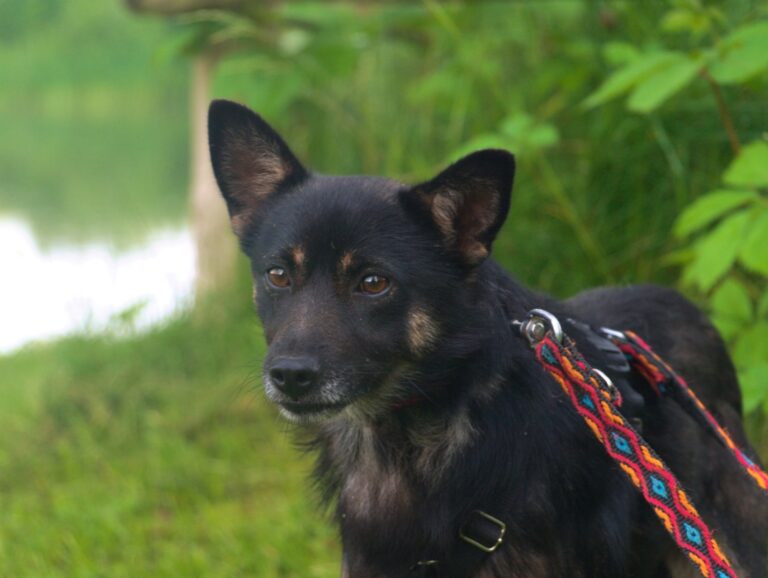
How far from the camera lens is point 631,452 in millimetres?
2547

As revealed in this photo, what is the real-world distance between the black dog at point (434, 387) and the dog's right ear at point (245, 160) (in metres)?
0.14

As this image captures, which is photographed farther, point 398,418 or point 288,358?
point 398,418

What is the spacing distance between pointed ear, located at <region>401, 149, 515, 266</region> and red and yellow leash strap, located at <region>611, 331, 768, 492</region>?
1.69 feet

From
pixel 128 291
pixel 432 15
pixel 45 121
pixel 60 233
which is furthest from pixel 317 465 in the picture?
pixel 45 121

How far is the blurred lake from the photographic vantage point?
25.6 feet

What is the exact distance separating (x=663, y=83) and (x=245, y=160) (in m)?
1.42

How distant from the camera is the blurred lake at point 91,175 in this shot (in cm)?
779

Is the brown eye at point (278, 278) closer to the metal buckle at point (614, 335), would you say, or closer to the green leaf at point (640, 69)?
the metal buckle at point (614, 335)

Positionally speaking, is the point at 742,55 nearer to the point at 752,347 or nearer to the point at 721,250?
the point at 721,250

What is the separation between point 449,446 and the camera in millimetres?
2754

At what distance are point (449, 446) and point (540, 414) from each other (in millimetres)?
245

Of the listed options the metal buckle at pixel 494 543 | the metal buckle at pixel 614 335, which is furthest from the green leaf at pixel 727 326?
the metal buckle at pixel 494 543

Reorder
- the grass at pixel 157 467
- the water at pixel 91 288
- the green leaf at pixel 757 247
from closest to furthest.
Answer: the green leaf at pixel 757 247 < the grass at pixel 157 467 < the water at pixel 91 288

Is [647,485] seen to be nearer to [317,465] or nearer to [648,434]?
[648,434]
